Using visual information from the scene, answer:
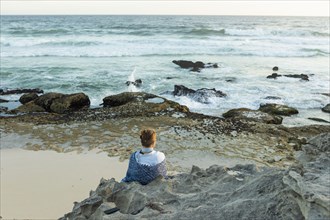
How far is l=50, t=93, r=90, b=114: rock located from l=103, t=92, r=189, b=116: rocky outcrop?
2.67 ft

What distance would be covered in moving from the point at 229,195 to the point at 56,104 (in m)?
10.5

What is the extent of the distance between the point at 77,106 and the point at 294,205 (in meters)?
11.3

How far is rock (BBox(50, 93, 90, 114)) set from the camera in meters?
12.8

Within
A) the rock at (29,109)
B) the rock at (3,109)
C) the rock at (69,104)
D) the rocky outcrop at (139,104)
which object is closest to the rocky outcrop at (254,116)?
the rocky outcrop at (139,104)

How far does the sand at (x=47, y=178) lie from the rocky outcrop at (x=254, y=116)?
5222 mm

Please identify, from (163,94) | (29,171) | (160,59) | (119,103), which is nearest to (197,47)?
(160,59)

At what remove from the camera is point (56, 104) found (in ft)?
42.5

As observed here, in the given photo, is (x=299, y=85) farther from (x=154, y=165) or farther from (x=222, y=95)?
(x=154, y=165)

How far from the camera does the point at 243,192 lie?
3541mm

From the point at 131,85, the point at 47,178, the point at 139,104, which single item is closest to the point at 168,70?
the point at 131,85

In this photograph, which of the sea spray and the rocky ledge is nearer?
the rocky ledge

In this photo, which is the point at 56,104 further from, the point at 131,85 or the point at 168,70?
the point at 168,70

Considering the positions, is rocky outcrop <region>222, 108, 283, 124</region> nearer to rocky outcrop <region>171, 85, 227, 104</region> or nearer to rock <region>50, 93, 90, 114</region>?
rocky outcrop <region>171, 85, 227, 104</region>

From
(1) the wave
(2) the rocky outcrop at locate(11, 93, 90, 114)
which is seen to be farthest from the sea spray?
(1) the wave
